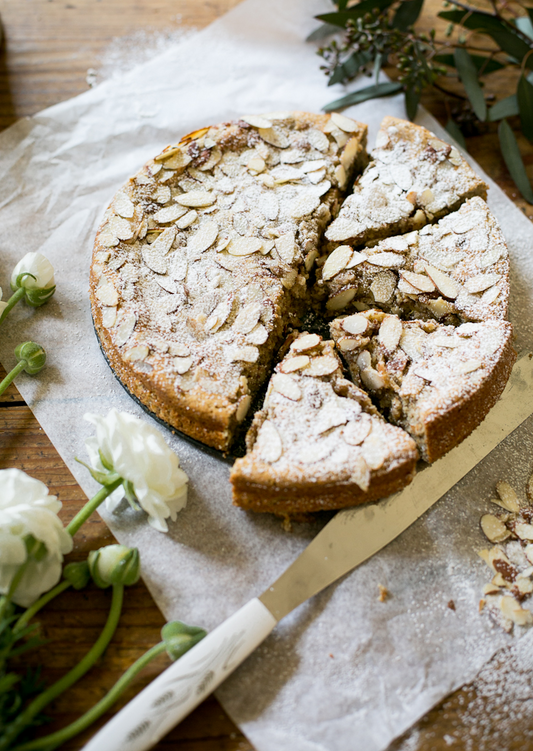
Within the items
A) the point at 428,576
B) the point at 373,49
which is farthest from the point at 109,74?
the point at 428,576

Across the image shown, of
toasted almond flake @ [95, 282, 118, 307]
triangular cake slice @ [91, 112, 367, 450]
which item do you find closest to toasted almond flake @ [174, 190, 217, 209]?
triangular cake slice @ [91, 112, 367, 450]

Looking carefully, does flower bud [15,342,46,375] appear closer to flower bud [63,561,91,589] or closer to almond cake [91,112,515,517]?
almond cake [91,112,515,517]

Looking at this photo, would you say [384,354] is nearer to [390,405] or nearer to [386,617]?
[390,405]

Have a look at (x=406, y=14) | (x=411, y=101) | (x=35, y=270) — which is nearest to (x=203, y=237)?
(x=35, y=270)

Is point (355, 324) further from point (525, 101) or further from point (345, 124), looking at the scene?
point (525, 101)

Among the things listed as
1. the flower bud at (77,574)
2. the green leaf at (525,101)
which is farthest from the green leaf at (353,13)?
the flower bud at (77,574)
